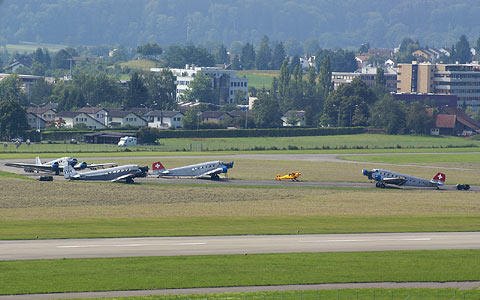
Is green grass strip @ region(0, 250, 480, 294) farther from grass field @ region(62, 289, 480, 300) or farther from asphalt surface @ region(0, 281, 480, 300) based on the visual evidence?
grass field @ region(62, 289, 480, 300)

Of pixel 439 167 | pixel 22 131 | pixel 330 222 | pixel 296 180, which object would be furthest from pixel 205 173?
pixel 22 131

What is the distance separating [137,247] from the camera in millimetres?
59188

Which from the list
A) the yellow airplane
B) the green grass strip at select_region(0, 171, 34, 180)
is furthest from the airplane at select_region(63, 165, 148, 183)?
the yellow airplane

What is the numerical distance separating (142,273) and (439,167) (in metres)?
87.4

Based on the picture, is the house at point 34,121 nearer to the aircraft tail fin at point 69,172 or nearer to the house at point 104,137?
the house at point 104,137

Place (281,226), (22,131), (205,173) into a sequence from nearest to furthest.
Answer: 1. (281,226)
2. (205,173)
3. (22,131)

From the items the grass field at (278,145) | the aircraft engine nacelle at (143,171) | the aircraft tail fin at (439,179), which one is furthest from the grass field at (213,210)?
the grass field at (278,145)

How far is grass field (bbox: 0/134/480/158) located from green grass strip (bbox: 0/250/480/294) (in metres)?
93.8

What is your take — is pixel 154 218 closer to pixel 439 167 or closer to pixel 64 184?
pixel 64 184

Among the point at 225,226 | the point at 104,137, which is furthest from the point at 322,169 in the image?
the point at 104,137

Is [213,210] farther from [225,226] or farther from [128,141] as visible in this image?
[128,141]

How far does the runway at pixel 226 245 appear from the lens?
5706 centimetres

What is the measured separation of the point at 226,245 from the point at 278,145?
112129 millimetres

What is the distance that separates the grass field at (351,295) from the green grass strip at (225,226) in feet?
58.0
